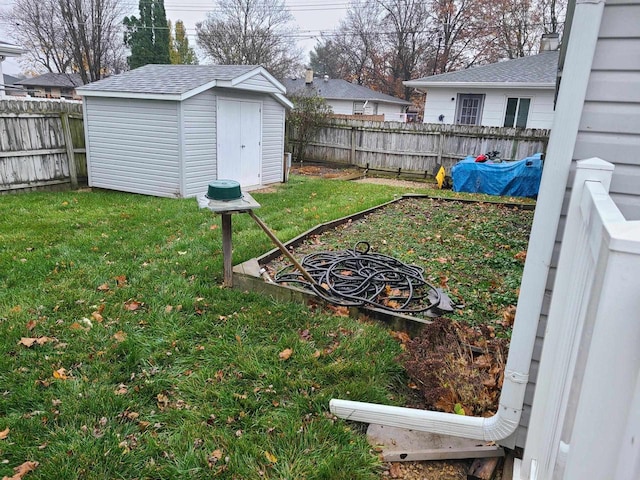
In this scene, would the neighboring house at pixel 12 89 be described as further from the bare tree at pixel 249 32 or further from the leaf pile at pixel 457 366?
the leaf pile at pixel 457 366

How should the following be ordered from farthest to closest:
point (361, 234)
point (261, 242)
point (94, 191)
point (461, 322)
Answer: point (94, 191) < point (361, 234) < point (261, 242) < point (461, 322)

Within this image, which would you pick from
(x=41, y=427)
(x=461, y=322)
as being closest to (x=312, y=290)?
(x=461, y=322)

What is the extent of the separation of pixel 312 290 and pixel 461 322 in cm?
137

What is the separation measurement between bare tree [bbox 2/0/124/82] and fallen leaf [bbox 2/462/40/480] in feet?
105

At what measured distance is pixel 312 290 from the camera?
4117 millimetres

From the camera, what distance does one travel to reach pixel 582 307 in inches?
44.1

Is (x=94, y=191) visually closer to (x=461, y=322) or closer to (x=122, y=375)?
(x=122, y=375)

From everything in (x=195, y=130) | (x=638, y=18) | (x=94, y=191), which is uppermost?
(x=638, y=18)

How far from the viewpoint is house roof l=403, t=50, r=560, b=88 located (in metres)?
14.5

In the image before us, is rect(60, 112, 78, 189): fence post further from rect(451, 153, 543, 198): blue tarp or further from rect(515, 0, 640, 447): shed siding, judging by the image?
rect(515, 0, 640, 447): shed siding

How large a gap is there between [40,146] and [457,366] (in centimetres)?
970

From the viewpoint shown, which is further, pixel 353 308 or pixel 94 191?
pixel 94 191

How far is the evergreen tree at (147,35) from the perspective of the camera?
31.1 metres

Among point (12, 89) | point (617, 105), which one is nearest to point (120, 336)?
point (617, 105)
